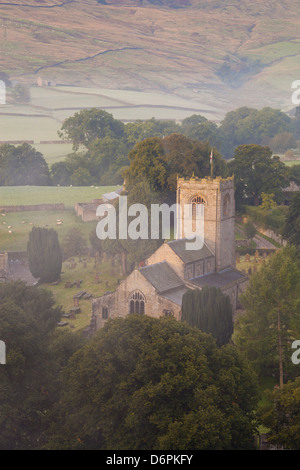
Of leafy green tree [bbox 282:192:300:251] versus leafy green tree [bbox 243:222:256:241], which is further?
leafy green tree [bbox 243:222:256:241]

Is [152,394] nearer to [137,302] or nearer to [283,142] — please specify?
[137,302]

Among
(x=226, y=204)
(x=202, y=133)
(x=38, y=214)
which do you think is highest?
(x=202, y=133)

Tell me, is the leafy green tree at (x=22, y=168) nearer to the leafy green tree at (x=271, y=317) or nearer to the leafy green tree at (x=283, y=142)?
the leafy green tree at (x=283, y=142)

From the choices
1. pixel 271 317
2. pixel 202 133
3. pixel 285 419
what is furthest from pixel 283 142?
pixel 285 419

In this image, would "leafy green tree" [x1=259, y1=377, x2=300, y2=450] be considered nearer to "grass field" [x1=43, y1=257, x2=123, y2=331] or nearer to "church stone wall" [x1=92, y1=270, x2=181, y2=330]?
"church stone wall" [x1=92, y1=270, x2=181, y2=330]

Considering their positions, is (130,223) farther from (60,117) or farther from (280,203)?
(60,117)

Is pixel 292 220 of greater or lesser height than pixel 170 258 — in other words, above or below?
above

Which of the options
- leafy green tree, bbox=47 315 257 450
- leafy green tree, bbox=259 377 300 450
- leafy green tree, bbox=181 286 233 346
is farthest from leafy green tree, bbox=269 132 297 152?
leafy green tree, bbox=259 377 300 450
